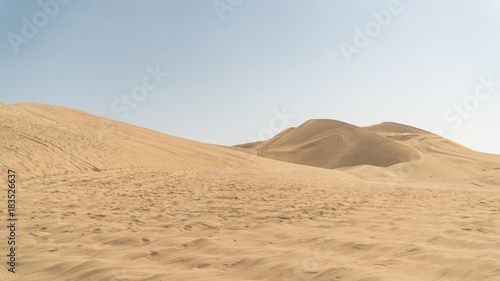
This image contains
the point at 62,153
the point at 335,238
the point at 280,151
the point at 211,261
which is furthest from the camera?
the point at 280,151

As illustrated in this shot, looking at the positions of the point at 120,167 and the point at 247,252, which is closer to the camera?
the point at 247,252

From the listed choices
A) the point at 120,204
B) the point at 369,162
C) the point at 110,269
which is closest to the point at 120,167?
the point at 120,204

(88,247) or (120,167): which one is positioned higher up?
(120,167)

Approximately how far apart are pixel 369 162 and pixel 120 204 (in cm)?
3308

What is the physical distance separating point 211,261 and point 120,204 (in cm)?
445

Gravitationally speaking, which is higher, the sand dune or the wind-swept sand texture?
the sand dune

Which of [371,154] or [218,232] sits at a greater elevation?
[371,154]

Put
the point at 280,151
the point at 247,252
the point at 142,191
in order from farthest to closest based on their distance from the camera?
the point at 280,151, the point at 142,191, the point at 247,252

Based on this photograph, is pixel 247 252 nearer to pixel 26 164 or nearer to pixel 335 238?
pixel 335 238

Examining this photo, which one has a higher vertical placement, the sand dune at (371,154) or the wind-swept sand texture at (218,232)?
the sand dune at (371,154)

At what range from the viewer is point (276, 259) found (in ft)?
13.3

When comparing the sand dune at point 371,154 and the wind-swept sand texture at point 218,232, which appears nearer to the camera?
the wind-swept sand texture at point 218,232

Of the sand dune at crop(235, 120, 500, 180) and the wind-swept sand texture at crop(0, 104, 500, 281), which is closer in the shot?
the wind-swept sand texture at crop(0, 104, 500, 281)

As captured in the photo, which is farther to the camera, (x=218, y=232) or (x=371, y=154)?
(x=371, y=154)
